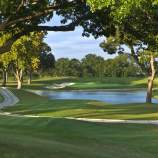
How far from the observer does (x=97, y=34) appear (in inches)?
717

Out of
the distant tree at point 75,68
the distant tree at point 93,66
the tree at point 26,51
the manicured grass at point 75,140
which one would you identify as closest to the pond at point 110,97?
the tree at point 26,51

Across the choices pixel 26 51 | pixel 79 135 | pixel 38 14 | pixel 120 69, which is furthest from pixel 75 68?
pixel 38 14

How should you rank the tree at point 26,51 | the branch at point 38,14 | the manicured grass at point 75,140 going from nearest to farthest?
the manicured grass at point 75,140 < the branch at point 38,14 < the tree at point 26,51

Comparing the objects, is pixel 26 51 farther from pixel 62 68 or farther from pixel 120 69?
pixel 62 68

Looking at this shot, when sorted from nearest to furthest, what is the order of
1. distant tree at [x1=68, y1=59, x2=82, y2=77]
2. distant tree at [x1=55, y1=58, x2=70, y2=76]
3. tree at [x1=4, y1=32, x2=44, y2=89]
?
tree at [x1=4, y1=32, x2=44, y2=89], distant tree at [x1=68, y1=59, x2=82, y2=77], distant tree at [x1=55, y1=58, x2=70, y2=76]

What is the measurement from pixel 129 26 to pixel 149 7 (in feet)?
7.28

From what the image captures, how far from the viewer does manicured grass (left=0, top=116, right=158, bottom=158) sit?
13.2 meters

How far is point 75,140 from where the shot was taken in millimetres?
18594

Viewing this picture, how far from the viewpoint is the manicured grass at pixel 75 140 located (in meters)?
13.2

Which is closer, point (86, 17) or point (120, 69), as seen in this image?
point (86, 17)

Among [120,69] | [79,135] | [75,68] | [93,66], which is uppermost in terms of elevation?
[93,66]

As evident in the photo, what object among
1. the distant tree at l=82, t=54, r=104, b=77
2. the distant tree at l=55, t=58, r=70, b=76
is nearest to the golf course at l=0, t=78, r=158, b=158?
the distant tree at l=82, t=54, r=104, b=77

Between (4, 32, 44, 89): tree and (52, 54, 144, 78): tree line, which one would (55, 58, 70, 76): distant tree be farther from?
(4, 32, 44, 89): tree

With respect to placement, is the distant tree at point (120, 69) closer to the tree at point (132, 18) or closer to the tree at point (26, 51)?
the tree at point (26, 51)
